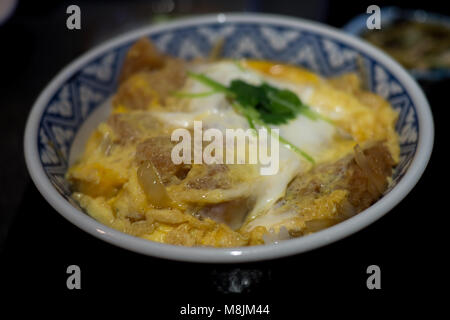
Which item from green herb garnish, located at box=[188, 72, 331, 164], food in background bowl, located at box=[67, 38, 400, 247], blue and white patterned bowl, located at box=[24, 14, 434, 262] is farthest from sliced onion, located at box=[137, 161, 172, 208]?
green herb garnish, located at box=[188, 72, 331, 164]

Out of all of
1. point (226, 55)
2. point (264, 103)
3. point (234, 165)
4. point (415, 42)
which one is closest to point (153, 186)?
point (234, 165)

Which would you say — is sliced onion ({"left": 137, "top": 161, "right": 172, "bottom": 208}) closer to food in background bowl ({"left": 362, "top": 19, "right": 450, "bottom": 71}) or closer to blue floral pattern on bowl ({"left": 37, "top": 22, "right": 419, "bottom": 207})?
blue floral pattern on bowl ({"left": 37, "top": 22, "right": 419, "bottom": 207})

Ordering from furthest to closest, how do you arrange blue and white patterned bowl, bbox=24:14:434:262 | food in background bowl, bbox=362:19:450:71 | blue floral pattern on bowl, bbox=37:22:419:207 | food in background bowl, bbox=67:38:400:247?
food in background bowl, bbox=362:19:450:71, blue floral pattern on bowl, bbox=37:22:419:207, food in background bowl, bbox=67:38:400:247, blue and white patterned bowl, bbox=24:14:434:262

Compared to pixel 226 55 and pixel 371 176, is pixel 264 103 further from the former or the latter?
pixel 226 55

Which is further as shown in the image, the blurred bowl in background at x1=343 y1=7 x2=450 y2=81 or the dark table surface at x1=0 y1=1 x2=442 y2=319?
the blurred bowl in background at x1=343 y1=7 x2=450 y2=81
